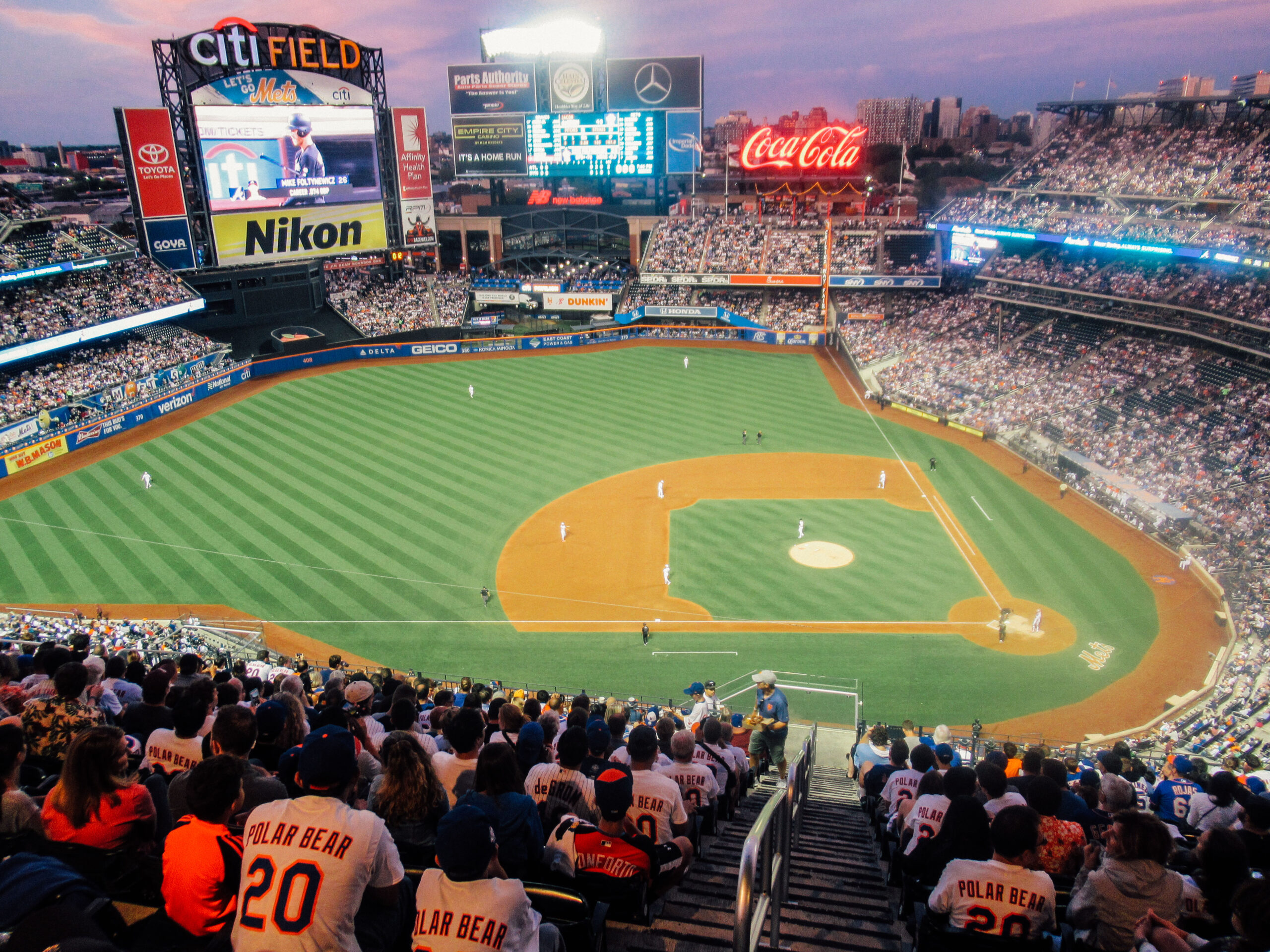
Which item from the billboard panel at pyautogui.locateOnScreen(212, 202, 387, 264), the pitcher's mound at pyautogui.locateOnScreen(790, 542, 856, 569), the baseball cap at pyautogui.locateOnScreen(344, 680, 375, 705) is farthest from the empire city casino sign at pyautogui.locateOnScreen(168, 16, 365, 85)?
the baseball cap at pyautogui.locateOnScreen(344, 680, 375, 705)

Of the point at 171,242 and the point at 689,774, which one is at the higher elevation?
the point at 171,242

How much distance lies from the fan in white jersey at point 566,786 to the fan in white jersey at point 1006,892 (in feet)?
8.02

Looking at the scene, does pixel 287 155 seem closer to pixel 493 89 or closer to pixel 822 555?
pixel 493 89

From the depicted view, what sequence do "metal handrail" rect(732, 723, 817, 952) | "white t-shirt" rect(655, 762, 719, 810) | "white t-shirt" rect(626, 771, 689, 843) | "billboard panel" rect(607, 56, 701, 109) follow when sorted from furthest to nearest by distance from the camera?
1. "billboard panel" rect(607, 56, 701, 109)
2. "white t-shirt" rect(655, 762, 719, 810)
3. "white t-shirt" rect(626, 771, 689, 843)
4. "metal handrail" rect(732, 723, 817, 952)

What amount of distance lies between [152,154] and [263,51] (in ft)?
30.6

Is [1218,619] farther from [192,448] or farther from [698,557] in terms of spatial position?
[192,448]

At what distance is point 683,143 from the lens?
6147cm

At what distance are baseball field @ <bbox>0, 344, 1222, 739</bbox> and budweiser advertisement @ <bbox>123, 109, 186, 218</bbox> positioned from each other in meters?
13.1

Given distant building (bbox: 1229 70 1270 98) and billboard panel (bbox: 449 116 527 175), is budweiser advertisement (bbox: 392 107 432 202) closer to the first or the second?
billboard panel (bbox: 449 116 527 175)

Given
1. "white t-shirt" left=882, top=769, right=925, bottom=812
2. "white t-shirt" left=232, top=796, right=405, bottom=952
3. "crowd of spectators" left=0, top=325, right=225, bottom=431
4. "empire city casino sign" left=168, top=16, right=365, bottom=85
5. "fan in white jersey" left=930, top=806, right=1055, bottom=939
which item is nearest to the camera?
"white t-shirt" left=232, top=796, right=405, bottom=952

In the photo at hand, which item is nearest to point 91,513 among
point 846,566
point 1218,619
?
point 846,566

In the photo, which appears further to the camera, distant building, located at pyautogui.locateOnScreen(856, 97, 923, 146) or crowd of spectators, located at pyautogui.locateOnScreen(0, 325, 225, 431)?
distant building, located at pyautogui.locateOnScreen(856, 97, 923, 146)

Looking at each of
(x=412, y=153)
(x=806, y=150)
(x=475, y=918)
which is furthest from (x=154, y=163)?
(x=475, y=918)

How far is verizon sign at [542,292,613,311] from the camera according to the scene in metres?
61.3
